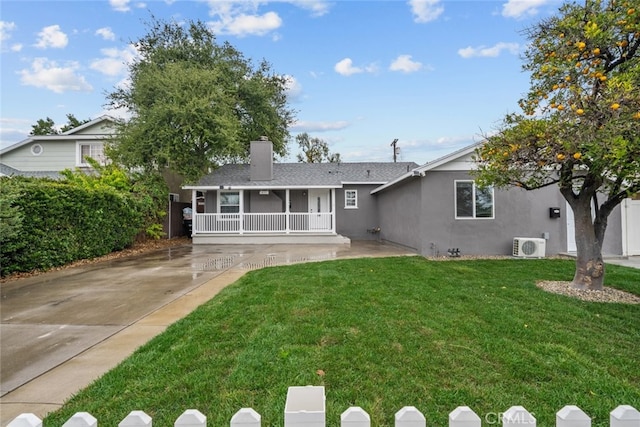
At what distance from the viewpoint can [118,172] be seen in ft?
45.3

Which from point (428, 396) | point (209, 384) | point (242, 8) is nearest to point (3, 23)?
point (242, 8)

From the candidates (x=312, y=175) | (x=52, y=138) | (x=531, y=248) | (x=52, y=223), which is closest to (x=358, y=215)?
(x=312, y=175)

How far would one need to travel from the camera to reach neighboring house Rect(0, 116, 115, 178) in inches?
745

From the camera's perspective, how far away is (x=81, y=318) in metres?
4.77

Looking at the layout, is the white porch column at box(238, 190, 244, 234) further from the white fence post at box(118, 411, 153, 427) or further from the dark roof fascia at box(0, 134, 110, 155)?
the white fence post at box(118, 411, 153, 427)

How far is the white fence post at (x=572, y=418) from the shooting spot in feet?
4.19

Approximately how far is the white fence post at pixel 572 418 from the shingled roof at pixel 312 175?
14984mm

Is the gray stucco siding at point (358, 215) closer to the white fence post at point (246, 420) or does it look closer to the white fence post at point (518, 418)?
the white fence post at point (518, 418)

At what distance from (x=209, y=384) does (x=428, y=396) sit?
5.63ft

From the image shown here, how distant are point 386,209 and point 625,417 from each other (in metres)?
14.8

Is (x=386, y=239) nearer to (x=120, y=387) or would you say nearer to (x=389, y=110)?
(x=389, y=110)

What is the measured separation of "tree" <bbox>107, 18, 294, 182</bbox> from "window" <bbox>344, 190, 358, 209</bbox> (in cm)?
614

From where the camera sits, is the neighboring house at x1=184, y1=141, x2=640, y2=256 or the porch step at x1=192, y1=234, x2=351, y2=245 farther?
the porch step at x1=192, y1=234, x2=351, y2=245

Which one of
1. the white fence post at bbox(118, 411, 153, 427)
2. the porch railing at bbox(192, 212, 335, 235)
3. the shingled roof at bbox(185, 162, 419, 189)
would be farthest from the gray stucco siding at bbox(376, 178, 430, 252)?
the white fence post at bbox(118, 411, 153, 427)
